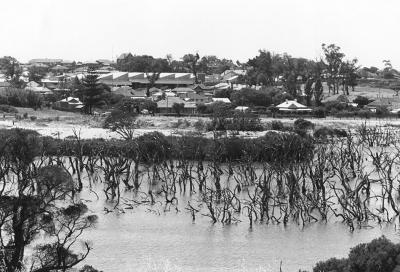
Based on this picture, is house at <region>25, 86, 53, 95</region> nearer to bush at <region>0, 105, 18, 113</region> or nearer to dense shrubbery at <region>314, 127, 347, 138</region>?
bush at <region>0, 105, 18, 113</region>

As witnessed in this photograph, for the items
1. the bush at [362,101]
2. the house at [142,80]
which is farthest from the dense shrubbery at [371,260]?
the house at [142,80]

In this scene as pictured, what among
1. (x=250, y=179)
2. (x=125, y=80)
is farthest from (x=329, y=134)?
(x=125, y=80)

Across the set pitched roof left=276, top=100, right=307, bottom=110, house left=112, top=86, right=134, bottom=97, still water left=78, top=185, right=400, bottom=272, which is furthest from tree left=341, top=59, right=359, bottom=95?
still water left=78, top=185, right=400, bottom=272

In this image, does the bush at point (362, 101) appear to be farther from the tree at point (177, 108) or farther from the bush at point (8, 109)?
the bush at point (8, 109)

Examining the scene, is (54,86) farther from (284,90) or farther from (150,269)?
(150,269)

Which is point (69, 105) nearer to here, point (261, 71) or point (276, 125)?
point (276, 125)
